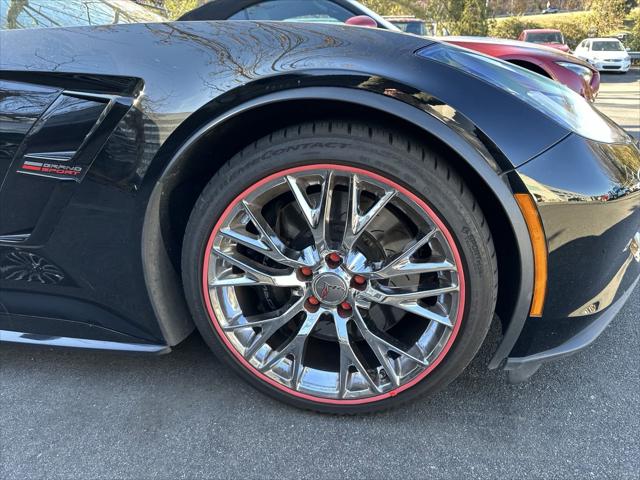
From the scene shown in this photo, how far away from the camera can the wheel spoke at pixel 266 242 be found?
1.59m

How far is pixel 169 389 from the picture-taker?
1.90 meters

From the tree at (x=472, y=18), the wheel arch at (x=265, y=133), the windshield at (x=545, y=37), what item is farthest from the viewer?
the tree at (x=472, y=18)

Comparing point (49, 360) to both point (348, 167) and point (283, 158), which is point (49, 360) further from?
point (348, 167)

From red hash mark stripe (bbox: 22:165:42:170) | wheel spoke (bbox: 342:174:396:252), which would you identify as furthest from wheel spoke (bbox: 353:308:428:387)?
red hash mark stripe (bbox: 22:165:42:170)

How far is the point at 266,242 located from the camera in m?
1.61

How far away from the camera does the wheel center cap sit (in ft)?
5.20

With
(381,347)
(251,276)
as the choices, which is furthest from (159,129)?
(381,347)

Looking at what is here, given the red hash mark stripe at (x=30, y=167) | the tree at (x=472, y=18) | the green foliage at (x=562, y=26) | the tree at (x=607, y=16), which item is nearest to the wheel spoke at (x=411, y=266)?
the red hash mark stripe at (x=30, y=167)

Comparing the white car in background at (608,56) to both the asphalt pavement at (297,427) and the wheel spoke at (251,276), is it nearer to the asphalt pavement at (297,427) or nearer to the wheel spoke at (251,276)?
the asphalt pavement at (297,427)

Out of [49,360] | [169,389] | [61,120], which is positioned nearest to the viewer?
[61,120]

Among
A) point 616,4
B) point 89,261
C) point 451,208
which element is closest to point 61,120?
point 89,261

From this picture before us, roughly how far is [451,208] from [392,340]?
54 cm

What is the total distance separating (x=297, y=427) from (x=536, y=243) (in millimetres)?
1051

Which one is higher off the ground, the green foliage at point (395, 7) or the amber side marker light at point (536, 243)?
the amber side marker light at point (536, 243)
